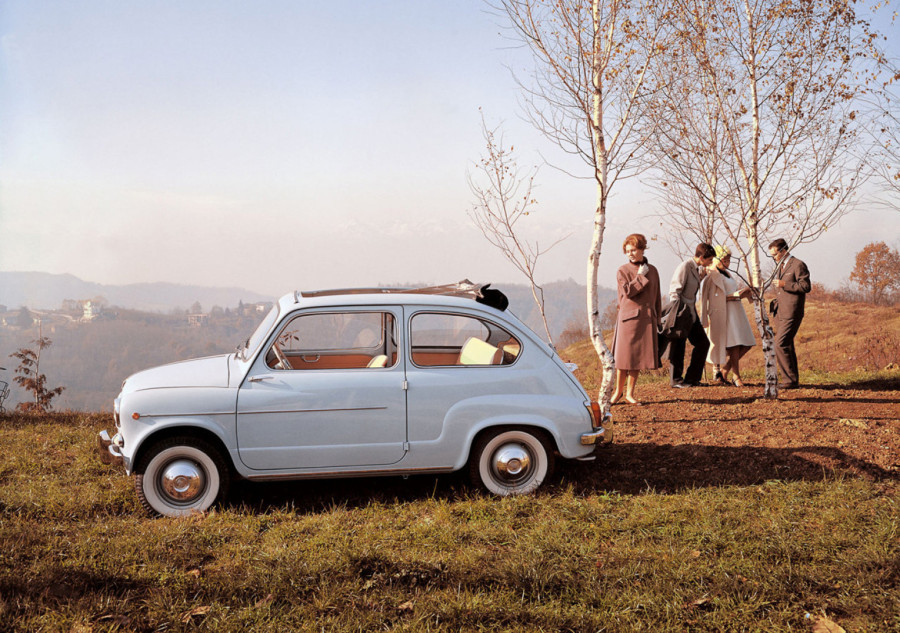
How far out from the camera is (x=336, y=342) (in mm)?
6473

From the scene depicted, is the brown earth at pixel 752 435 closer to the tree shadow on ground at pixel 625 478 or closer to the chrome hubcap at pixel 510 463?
the tree shadow on ground at pixel 625 478

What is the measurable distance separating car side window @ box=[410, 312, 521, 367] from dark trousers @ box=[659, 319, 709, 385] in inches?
211

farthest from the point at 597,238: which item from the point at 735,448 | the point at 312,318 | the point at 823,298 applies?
the point at 823,298

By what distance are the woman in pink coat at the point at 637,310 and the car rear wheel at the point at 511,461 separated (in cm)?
374

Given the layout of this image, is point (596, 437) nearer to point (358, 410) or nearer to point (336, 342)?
point (358, 410)

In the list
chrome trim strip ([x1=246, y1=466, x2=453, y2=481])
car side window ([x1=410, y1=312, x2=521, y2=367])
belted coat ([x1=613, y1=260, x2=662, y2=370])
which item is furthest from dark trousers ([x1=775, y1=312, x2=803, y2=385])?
chrome trim strip ([x1=246, y1=466, x2=453, y2=481])

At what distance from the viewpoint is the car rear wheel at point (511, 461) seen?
5668 millimetres

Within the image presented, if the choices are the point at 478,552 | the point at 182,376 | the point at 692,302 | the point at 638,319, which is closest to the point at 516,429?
the point at 478,552

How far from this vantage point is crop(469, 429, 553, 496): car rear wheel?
223 inches

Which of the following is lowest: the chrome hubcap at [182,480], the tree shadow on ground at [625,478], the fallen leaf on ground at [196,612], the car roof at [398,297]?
the fallen leaf on ground at [196,612]

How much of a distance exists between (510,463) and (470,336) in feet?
3.73

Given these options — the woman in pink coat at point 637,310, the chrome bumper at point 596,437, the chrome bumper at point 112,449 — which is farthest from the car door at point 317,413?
the woman in pink coat at point 637,310

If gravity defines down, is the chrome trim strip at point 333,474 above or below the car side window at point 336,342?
below

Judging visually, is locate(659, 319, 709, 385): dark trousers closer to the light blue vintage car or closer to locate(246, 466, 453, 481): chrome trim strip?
the light blue vintage car
